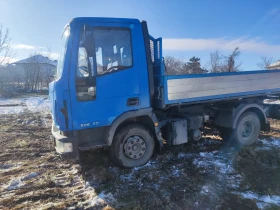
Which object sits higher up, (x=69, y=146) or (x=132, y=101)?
(x=132, y=101)

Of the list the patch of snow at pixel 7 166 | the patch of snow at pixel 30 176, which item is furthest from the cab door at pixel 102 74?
the patch of snow at pixel 7 166

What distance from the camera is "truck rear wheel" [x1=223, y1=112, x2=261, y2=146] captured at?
5668 millimetres

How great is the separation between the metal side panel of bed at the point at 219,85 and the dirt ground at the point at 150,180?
1.47 metres

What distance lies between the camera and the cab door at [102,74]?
3.67 meters

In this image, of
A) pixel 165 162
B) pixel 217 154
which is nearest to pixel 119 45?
pixel 165 162

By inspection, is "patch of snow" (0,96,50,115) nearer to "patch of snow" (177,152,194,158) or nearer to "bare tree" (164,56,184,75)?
"bare tree" (164,56,184,75)

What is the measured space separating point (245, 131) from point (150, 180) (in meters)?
3.49

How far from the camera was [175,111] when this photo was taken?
528cm

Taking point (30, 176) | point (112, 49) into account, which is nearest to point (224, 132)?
point (112, 49)

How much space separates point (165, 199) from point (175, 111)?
2.44 meters

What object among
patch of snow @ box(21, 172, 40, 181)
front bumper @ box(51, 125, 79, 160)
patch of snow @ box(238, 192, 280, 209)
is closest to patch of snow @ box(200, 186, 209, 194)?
patch of snow @ box(238, 192, 280, 209)

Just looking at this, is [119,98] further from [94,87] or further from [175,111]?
[175,111]

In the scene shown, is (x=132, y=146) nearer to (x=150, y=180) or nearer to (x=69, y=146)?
(x=150, y=180)

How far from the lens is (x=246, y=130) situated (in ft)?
19.3
